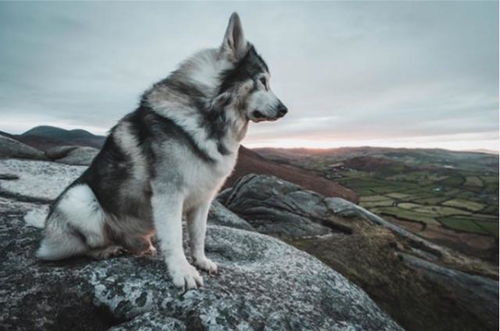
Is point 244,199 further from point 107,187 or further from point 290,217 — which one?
point 107,187

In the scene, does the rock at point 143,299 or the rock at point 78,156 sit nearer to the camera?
the rock at point 143,299

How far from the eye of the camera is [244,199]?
86.4 feet

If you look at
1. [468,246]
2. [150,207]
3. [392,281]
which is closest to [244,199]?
[392,281]

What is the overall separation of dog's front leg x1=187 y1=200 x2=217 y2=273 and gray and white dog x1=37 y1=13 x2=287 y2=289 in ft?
0.81

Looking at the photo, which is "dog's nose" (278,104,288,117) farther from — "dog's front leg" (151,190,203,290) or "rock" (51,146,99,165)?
"rock" (51,146,99,165)

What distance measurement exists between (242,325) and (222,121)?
13.5 feet

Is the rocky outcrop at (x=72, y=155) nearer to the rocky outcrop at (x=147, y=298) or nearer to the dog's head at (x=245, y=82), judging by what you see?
the rocky outcrop at (x=147, y=298)

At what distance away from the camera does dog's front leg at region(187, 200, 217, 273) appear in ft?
25.1

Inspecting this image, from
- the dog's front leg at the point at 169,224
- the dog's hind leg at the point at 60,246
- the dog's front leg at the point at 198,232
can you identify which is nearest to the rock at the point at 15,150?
the dog's hind leg at the point at 60,246

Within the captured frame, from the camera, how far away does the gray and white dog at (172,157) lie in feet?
21.5

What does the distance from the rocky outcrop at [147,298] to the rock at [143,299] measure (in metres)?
0.02

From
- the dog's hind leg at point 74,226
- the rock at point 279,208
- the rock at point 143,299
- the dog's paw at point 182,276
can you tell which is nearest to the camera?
the rock at point 143,299

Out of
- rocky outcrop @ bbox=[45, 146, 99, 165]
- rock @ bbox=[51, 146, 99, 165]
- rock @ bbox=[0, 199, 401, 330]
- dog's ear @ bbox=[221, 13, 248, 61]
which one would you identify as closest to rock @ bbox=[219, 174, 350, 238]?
rock @ bbox=[51, 146, 99, 165]

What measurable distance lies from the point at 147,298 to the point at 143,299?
88mm
